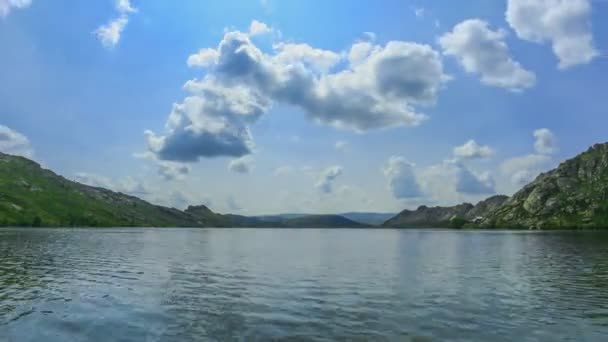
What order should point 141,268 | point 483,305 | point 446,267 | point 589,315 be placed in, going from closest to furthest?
point 589,315 → point 483,305 → point 141,268 → point 446,267

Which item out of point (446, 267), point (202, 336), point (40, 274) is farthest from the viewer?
point (446, 267)

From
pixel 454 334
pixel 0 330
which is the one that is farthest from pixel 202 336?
pixel 454 334

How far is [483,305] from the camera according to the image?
136ft

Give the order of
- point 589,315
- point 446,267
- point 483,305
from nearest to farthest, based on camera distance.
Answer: point 589,315, point 483,305, point 446,267

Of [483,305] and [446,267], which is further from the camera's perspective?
[446,267]

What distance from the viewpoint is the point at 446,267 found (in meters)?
77.6

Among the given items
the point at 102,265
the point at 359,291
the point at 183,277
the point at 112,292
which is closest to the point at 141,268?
the point at 102,265

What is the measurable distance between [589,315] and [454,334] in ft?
47.1

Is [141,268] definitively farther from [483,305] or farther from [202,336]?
[483,305]

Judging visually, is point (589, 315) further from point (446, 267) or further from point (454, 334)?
point (446, 267)

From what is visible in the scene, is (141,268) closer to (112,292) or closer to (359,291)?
(112,292)

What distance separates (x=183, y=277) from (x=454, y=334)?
134 feet

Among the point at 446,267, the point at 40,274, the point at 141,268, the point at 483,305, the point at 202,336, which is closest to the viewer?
the point at 202,336

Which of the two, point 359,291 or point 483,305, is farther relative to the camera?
point 359,291
